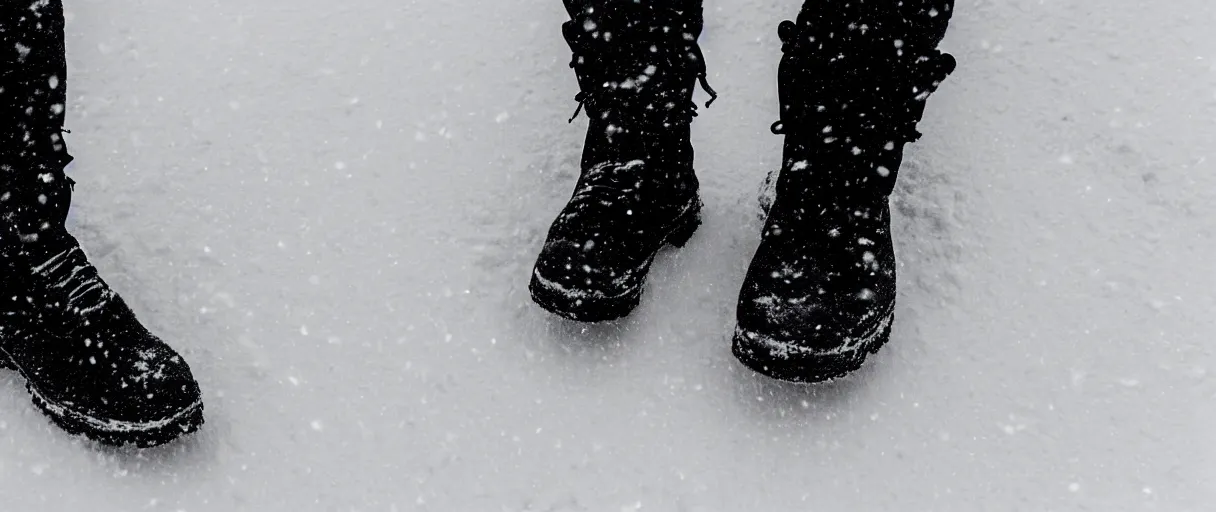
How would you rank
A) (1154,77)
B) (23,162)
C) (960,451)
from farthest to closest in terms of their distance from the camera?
1. (1154,77)
2. (960,451)
3. (23,162)

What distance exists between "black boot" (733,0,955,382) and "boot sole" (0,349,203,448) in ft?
2.07

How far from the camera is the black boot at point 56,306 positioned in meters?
1.02

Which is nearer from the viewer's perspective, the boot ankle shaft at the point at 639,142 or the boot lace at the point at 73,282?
the boot lace at the point at 73,282

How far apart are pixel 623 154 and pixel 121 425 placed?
65 cm

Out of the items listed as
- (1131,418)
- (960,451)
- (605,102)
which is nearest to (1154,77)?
(1131,418)

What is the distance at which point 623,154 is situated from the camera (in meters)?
1.21

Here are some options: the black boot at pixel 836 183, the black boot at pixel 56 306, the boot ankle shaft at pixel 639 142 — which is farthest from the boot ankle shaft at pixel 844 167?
the black boot at pixel 56 306

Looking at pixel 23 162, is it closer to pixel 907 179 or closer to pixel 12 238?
pixel 12 238

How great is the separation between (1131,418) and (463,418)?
0.78 m

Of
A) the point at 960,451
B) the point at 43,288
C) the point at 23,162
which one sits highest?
the point at 23,162

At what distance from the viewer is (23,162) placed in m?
1.03

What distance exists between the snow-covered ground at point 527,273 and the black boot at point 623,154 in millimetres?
104

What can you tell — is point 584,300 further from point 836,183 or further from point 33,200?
point 33,200

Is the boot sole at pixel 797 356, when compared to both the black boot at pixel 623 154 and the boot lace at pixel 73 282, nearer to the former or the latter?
the black boot at pixel 623 154
